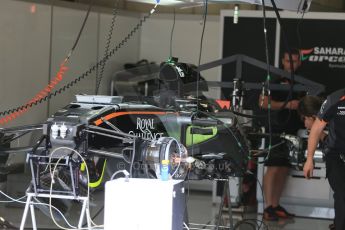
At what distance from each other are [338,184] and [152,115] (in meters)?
1.30

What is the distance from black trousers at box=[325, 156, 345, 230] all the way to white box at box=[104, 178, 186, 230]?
1599 mm

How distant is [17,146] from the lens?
3824 millimetres

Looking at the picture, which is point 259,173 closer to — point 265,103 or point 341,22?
point 265,103

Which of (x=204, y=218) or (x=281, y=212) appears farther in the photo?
(x=281, y=212)

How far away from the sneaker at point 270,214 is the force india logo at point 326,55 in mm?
1681

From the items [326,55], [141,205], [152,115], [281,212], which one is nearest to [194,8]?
Answer: [326,55]

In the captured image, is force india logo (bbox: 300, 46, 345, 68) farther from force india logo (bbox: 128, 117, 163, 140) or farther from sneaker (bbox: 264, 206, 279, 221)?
force india logo (bbox: 128, 117, 163, 140)

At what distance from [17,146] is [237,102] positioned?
2035 millimetres

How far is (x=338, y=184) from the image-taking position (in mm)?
4473

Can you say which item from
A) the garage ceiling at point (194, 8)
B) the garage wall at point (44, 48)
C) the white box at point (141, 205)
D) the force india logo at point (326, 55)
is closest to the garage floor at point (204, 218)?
the garage wall at point (44, 48)

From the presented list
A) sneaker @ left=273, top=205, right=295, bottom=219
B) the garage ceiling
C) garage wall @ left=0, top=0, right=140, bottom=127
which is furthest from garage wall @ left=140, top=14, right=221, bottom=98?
sneaker @ left=273, top=205, right=295, bottom=219

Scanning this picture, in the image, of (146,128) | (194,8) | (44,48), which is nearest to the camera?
(146,128)

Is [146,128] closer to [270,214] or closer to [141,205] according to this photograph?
[141,205]

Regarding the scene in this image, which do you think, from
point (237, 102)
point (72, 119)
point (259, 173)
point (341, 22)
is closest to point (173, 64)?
point (237, 102)
